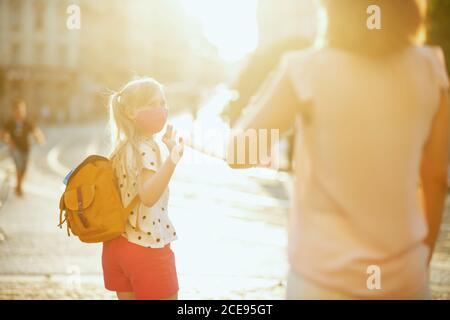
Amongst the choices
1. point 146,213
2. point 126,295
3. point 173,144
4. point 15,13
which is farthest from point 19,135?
point 15,13

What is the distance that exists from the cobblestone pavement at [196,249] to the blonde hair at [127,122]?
3303 mm

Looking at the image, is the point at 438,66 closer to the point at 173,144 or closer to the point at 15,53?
the point at 173,144

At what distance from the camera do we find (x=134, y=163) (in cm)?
268

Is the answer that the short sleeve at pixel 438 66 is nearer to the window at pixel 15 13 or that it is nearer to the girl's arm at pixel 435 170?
the girl's arm at pixel 435 170

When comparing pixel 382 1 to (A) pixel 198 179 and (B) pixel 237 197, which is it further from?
(A) pixel 198 179

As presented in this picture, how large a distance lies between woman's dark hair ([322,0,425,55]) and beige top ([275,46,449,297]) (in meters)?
0.03

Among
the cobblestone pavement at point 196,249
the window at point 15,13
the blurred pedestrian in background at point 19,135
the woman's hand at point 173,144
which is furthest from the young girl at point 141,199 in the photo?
the window at point 15,13

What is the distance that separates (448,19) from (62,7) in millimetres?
39656

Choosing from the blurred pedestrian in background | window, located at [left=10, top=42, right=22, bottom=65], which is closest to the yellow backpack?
the blurred pedestrian in background

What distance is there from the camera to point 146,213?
2764 millimetres

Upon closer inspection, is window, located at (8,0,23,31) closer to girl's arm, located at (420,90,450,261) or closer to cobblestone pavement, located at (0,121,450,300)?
cobblestone pavement, located at (0,121,450,300)

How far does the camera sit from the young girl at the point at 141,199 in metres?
2.62
